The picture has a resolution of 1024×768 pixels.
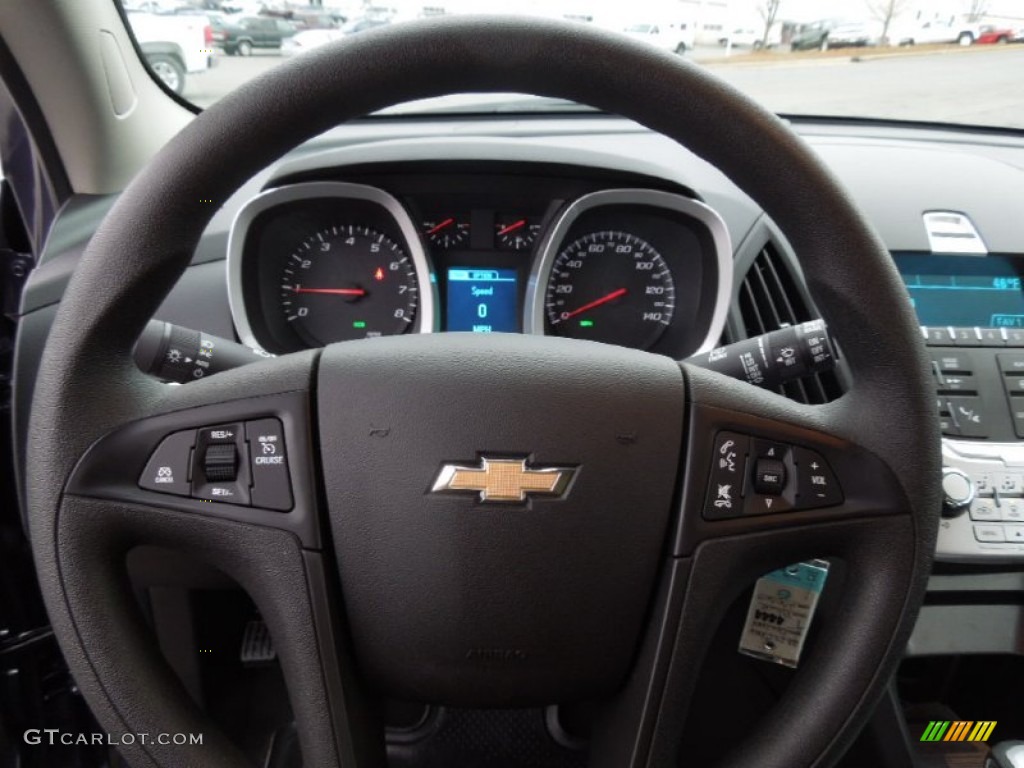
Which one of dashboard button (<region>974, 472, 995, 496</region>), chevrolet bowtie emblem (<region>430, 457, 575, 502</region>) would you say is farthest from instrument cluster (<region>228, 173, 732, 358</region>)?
chevrolet bowtie emblem (<region>430, 457, 575, 502</region>)

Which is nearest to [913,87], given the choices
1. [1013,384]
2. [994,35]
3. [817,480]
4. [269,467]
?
[994,35]

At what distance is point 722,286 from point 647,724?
0.96 meters

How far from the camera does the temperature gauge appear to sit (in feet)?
5.90

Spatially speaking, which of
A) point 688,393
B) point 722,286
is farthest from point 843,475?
point 722,286

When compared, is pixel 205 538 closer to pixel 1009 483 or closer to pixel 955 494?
pixel 955 494

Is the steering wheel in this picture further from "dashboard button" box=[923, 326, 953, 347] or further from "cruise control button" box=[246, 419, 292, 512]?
"dashboard button" box=[923, 326, 953, 347]

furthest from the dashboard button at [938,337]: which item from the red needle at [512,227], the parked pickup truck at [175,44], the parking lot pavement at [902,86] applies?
the parked pickup truck at [175,44]

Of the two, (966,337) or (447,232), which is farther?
(447,232)

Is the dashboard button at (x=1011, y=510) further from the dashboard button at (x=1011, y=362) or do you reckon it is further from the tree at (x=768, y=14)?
the tree at (x=768, y=14)

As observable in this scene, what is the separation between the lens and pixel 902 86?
213cm

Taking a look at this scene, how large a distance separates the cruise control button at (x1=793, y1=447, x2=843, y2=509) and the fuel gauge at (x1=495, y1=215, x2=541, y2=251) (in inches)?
39.6

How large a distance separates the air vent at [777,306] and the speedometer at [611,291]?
0.16m

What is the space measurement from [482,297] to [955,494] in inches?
36.2

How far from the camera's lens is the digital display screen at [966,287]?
1.72 meters
